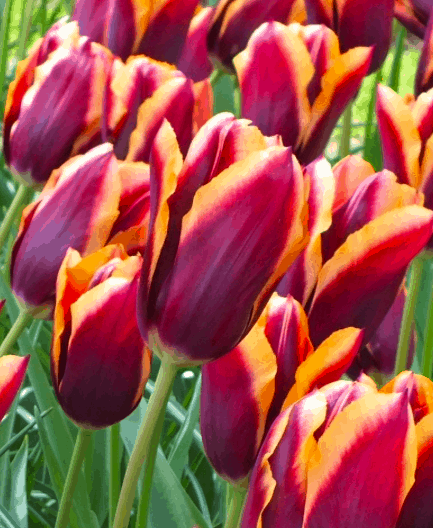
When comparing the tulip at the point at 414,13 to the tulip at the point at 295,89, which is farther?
the tulip at the point at 414,13

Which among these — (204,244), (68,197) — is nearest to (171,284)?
(204,244)

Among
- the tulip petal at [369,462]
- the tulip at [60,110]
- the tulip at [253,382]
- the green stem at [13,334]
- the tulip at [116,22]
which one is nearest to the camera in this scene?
the tulip petal at [369,462]

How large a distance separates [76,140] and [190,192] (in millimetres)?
283

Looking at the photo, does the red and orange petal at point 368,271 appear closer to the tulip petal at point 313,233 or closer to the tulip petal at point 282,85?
the tulip petal at point 313,233

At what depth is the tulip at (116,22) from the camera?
681 mm

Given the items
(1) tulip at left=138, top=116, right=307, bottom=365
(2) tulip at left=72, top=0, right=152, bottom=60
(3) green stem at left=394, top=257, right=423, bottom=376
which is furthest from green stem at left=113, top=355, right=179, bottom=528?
(2) tulip at left=72, top=0, right=152, bottom=60

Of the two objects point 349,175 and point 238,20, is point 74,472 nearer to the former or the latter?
point 349,175

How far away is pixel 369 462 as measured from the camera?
24 cm

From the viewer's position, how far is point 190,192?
12.8 inches

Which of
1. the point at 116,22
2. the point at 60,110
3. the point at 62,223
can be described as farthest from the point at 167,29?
the point at 62,223

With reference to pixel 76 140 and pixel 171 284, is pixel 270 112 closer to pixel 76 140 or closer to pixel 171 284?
pixel 76 140

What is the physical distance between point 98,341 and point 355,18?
0.46 meters

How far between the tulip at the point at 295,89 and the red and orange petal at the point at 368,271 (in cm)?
21

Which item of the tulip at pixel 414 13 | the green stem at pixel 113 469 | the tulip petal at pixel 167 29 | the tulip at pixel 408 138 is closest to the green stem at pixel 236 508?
the green stem at pixel 113 469
